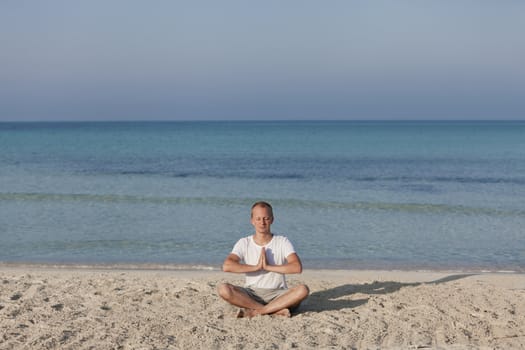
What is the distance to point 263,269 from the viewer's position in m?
6.93

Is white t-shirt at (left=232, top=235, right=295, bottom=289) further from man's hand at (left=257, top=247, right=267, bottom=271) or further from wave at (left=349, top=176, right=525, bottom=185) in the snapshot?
wave at (left=349, top=176, right=525, bottom=185)

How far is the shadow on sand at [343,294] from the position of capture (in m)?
7.71

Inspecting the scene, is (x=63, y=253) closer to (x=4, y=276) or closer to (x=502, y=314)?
(x=4, y=276)

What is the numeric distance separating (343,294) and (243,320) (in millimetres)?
1857

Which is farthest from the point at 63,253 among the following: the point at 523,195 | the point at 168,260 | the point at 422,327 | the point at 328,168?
the point at 328,168

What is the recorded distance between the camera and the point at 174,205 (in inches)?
716

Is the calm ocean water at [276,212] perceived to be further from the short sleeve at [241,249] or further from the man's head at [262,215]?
the man's head at [262,215]

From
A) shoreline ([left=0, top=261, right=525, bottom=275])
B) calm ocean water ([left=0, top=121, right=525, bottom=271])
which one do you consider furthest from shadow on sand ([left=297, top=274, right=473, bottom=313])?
calm ocean water ([left=0, top=121, right=525, bottom=271])

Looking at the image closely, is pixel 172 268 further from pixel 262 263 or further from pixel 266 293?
pixel 262 263

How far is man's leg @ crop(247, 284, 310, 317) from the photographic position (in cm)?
701

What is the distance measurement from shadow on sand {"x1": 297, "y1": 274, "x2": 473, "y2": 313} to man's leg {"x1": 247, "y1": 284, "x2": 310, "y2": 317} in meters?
0.41

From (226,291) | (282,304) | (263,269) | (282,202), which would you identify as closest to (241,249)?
(263,269)

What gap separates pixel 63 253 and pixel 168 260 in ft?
6.83

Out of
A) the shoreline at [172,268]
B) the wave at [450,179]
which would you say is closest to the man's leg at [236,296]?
the shoreline at [172,268]
